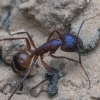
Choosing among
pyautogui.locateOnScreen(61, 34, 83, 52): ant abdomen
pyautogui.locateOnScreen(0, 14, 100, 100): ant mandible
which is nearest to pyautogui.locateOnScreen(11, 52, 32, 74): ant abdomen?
pyautogui.locateOnScreen(0, 14, 100, 100): ant mandible

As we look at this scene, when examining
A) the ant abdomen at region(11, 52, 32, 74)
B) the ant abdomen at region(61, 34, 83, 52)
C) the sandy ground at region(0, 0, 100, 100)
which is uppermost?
the ant abdomen at region(61, 34, 83, 52)

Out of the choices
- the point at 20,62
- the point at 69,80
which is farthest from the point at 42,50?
the point at 69,80

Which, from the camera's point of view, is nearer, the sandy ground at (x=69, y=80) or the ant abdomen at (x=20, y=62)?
the sandy ground at (x=69, y=80)

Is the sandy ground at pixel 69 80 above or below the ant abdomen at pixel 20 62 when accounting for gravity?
below

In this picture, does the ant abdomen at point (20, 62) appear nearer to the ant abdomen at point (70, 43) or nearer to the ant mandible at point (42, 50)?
the ant mandible at point (42, 50)

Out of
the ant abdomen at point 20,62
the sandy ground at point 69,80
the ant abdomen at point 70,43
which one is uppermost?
the ant abdomen at point 70,43

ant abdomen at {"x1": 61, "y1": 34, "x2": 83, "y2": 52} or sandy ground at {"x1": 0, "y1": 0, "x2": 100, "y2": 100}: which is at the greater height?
ant abdomen at {"x1": 61, "y1": 34, "x2": 83, "y2": 52}

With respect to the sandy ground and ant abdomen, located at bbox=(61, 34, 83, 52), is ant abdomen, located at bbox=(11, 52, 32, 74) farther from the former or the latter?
ant abdomen, located at bbox=(61, 34, 83, 52)

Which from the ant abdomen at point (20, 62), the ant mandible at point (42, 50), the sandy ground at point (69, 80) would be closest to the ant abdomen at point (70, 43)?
the ant mandible at point (42, 50)

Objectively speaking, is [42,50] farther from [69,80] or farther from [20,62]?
[69,80]

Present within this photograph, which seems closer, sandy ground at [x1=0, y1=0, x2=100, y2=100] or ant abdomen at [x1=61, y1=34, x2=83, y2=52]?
sandy ground at [x1=0, y1=0, x2=100, y2=100]
